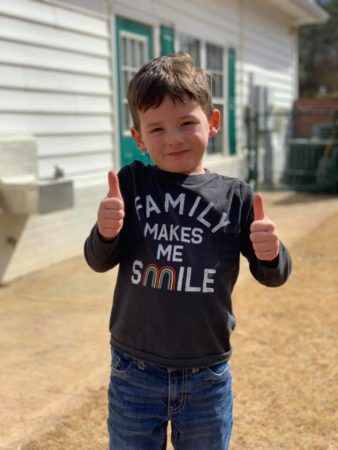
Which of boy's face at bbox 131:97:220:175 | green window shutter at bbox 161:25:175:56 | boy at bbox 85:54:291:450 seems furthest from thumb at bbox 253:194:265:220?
green window shutter at bbox 161:25:175:56

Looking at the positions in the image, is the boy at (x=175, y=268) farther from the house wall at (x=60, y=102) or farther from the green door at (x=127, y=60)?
the green door at (x=127, y=60)

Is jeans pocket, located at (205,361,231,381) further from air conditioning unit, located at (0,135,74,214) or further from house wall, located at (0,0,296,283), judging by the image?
house wall, located at (0,0,296,283)

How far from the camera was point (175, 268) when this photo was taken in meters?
1.58

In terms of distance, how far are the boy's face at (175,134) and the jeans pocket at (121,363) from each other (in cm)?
54

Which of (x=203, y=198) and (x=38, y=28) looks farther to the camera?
(x=38, y=28)

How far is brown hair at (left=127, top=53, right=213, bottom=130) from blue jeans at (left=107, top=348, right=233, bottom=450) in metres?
0.72

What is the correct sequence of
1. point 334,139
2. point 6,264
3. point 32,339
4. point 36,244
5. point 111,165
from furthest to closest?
point 334,139
point 111,165
point 36,244
point 6,264
point 32,339

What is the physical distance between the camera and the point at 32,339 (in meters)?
3.70

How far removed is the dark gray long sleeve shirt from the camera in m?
1.59

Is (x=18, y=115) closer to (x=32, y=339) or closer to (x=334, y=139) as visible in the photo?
(x=32, y=339)

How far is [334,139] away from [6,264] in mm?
7928

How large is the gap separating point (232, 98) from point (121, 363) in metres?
9.44

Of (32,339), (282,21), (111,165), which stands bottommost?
(32,339)

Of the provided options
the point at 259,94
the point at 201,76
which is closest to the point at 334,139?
the point at 259,94
